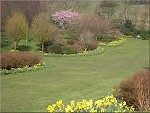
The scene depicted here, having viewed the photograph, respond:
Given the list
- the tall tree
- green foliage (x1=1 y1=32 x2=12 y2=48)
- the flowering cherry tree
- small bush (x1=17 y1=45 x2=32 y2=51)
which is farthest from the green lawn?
the flowering cherry tree

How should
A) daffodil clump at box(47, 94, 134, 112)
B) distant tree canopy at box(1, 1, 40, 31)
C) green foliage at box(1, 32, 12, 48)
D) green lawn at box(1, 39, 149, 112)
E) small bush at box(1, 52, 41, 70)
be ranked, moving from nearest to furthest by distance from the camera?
daffodil clump at box(47, 94, 134, 112) < green lawn at box(1, 39, 149, 112) < small bush at box(1, 52, 41, 70) < green foliage at box(1, 32, 12, 48) < distant tree canopy at box(1, 1, 40, 31)

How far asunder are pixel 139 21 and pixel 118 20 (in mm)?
5198

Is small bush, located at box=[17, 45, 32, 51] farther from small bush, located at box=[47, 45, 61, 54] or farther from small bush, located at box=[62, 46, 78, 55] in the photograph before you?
small bush, located at box=[62, 46, 78, 55]

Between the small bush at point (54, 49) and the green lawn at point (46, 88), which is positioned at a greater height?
the green lawn at point (46, 88)

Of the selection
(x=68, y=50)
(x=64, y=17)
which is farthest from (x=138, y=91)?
(x=64, y=17)

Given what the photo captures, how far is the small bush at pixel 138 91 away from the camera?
1131 cm

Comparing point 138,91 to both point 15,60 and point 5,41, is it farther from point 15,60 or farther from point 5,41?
point 5,41

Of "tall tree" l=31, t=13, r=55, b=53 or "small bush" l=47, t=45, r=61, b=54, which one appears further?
"tall tree" l=31, t=13, r=55, b=53

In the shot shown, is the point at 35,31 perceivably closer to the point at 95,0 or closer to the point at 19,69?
the point at 19,69

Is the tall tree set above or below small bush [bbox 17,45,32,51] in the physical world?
above

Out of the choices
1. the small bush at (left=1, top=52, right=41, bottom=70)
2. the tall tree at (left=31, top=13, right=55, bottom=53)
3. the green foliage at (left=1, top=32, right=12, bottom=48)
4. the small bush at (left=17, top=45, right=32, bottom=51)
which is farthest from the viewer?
the green foliage at (left=1, top=32, right=12, bottom=48)

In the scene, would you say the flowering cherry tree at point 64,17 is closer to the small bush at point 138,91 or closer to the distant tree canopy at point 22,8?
the distant tree canopy at point 22,8

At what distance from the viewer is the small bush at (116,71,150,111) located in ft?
37.1

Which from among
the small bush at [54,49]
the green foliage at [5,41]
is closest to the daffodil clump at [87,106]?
the small bush at [54,49]
